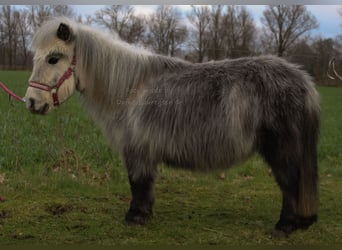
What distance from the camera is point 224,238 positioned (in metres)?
3.99

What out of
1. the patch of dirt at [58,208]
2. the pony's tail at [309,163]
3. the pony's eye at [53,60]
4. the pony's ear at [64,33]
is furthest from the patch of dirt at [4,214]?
the pony's tail at [309,163]

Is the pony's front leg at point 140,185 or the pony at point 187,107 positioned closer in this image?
the pony at point 187,107

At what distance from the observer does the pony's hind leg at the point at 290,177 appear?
3898 mm

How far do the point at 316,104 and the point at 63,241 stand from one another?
10.0 ft

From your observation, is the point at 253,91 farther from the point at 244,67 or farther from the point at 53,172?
the point at 53,172

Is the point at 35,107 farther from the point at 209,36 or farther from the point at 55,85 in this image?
the point at 209,36

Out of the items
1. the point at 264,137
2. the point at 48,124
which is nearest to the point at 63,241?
the point at 264,137

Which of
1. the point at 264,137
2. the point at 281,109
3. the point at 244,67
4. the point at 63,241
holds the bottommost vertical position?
the point at 63,241

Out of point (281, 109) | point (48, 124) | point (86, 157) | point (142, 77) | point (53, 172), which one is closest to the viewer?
point (281, 109)

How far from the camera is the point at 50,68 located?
4.02 metres

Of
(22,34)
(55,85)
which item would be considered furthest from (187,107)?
(22,34)

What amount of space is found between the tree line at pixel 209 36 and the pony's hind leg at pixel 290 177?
151 centimetres

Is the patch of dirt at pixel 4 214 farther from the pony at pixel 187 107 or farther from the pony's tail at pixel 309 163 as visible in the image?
the pony's tail at pixel 309 163

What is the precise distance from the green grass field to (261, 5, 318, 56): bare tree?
0.92 meters
